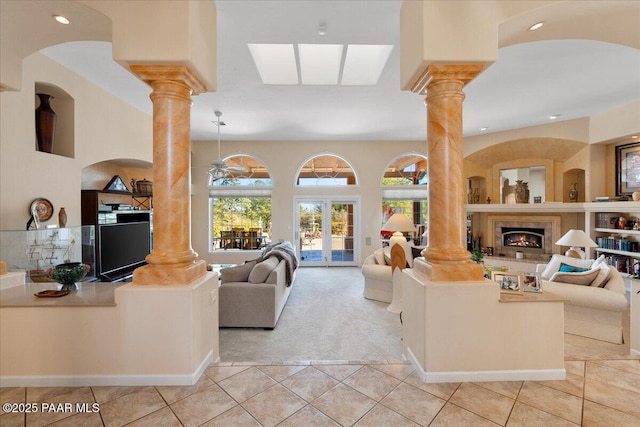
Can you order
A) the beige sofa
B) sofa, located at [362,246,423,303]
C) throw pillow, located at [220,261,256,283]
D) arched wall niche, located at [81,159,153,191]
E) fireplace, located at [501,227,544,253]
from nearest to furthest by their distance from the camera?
the beige sofa
throw pillow, located at [220,261,256,283]
sofa, located at [362,246,423,303]
arched wall niche, located at [81,159,153,191]
fireplace, located at [501,227,544,253]

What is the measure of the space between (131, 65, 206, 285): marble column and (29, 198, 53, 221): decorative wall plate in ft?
8.96

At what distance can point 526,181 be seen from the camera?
7070 mm

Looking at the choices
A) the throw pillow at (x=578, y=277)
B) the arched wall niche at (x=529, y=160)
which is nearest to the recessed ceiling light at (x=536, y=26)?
the throw pillow at (x=578, y=277)

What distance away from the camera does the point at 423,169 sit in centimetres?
797

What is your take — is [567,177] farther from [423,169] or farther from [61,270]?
[61,270]

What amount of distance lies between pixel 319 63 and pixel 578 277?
173 inches

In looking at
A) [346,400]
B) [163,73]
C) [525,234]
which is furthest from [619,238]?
[163,73]

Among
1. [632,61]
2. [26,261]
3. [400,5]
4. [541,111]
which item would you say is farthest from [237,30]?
[541,111]

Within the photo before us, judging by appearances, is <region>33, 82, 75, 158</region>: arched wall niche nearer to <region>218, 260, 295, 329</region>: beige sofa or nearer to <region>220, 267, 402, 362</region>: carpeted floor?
<region>218, 260, 295, 329</region>: beige sofa

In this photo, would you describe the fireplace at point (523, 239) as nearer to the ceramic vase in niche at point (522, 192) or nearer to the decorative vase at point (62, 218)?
the ceramic vase in niche at point (522, 192)

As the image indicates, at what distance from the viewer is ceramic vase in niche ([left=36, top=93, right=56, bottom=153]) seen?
3705mm

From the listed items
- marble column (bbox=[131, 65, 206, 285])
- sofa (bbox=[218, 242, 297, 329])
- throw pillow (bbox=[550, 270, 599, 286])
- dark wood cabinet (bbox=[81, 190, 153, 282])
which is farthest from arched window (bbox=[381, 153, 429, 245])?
marble column (bbox=[131, 65, 206, 285])

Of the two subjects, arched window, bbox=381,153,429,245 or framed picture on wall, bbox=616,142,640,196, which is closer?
framed picture on wall, bbox=616,142,640,196

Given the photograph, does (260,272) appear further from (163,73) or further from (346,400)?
(163,73)
